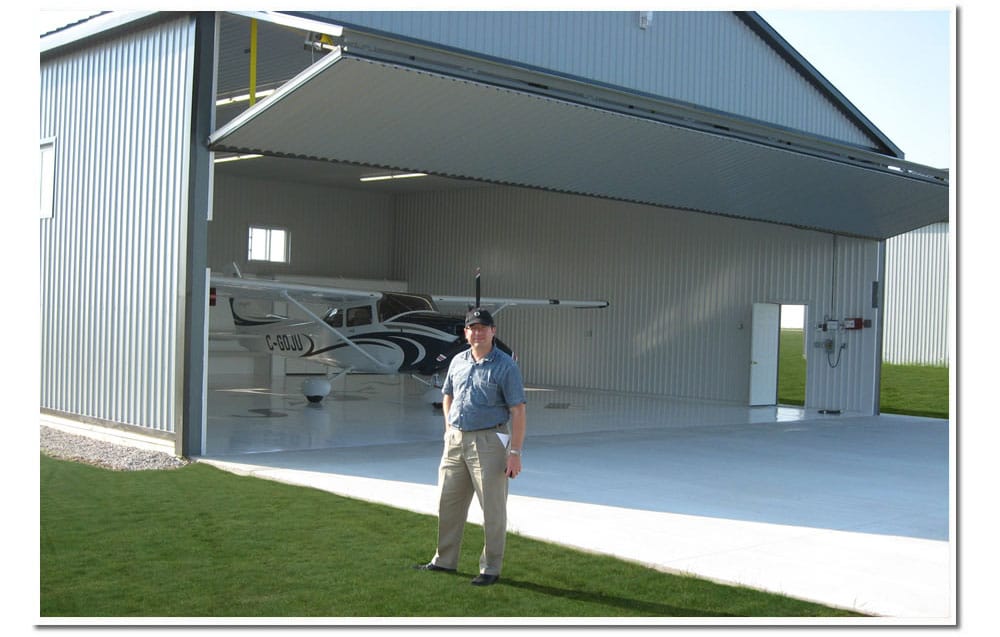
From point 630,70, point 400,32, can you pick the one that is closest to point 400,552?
point 400,32

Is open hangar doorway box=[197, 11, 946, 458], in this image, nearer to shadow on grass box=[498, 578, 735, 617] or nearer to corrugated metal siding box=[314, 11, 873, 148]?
corrugated metal siding box=[314, 11, 873, 148]

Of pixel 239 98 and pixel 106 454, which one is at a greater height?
pixel 239 98

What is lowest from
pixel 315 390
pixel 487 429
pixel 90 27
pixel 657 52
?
pixel 315 390

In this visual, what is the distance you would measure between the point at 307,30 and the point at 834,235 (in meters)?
11.7

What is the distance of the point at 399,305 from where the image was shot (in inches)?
665

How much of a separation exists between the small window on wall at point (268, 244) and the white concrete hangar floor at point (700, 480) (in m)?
8.09

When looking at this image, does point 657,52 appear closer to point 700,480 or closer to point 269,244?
point 700,480

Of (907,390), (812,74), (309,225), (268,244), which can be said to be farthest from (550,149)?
(907,390)

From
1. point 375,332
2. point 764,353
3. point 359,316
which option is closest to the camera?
point 375,332

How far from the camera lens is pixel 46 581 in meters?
5.27

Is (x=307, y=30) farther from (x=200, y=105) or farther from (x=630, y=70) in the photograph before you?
(x=630, y=70)

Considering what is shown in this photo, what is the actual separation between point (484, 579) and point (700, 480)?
453 cm

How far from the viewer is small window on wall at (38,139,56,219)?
12195mm

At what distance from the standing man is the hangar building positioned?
158 inches
